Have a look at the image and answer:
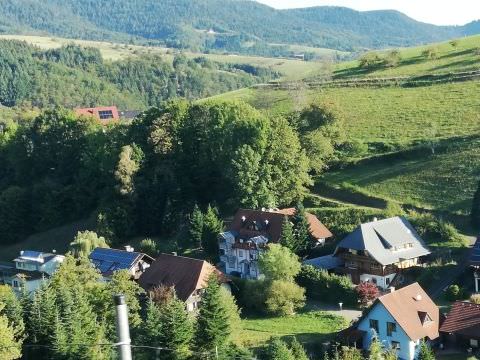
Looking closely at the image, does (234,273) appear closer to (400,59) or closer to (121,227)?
(121,227)

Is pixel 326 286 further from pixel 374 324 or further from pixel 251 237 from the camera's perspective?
pixel 374 324

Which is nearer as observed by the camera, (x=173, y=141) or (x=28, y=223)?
(x=173, y=141)

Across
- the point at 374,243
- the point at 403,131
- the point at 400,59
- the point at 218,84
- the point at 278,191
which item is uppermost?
the point at 218,84

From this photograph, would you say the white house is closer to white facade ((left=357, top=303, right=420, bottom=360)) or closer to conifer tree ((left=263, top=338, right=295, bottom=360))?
white facade ((left=357, top=303, right=420, bottom=360))

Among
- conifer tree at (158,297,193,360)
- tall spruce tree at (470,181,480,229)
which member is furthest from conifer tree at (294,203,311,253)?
conifer tree at (158,297,193,360)

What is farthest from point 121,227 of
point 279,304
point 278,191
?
point 279,304

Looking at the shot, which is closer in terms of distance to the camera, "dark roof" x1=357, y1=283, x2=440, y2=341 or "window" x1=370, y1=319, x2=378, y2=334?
"dark roof" x1=357, y1=283, x2=440, y2=341

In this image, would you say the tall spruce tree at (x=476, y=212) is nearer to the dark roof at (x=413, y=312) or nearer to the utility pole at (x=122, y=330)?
the dark roof at (x=413, y=312)
